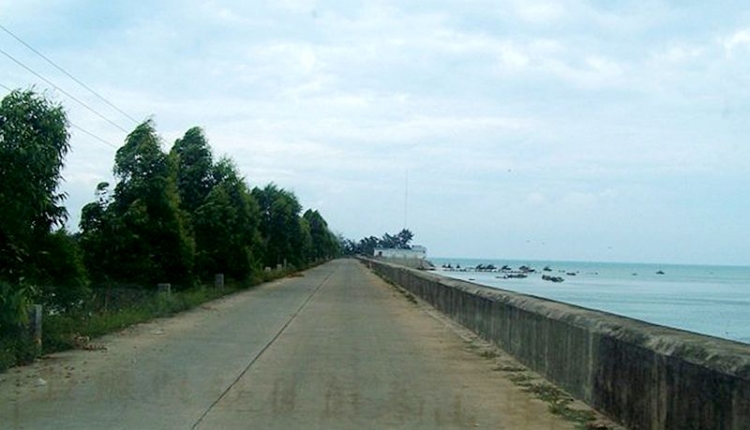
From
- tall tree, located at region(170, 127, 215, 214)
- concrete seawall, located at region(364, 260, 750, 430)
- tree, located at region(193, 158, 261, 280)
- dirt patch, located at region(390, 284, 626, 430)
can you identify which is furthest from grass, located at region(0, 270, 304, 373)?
concrete seawall, located at region(364, 260, 750, 430)

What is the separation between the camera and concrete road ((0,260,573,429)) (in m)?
9.95

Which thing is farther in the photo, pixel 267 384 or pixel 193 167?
pixel 193 167

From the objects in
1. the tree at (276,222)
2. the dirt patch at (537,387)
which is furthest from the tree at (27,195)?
the tree at (276,222)

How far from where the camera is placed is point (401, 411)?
1062cm

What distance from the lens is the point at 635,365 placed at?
922cm

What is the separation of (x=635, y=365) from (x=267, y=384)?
5225 millimetres

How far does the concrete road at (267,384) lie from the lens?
32.6ft

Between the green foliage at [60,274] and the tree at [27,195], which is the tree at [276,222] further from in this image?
the tree at [27,195]

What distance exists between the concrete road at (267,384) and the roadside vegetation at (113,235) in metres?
1.15

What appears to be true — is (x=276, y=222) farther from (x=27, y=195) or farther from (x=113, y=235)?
(x=27, y=195)

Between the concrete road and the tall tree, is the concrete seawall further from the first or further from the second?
the tall tree

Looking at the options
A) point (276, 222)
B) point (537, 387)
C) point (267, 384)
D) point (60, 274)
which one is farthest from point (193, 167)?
point (276, 222)

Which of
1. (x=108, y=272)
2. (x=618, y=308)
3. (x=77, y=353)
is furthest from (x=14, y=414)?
(x=618, y=308)

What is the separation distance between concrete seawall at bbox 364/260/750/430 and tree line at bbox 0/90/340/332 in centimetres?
745
